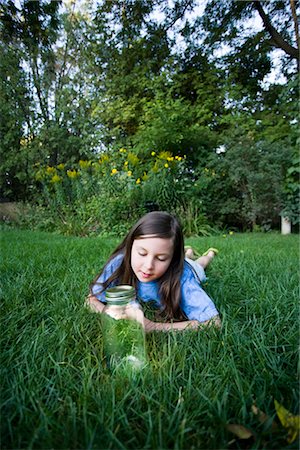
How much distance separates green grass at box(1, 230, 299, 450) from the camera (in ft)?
2.04

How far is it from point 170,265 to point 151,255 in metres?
0.21

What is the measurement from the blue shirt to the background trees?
2.38 meters

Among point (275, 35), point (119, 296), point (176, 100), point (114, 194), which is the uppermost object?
point (176, 100)

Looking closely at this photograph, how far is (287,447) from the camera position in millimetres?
594

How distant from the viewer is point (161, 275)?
1.35m

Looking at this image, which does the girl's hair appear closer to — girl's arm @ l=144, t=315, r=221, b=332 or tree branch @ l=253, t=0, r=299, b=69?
girl's arm @ l=144, t=315, r=221, b=332

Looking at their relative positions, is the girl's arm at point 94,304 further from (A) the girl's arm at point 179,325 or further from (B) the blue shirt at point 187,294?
(A) the girl's arm at point 179,325

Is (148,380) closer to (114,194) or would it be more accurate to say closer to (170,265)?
(170,265)

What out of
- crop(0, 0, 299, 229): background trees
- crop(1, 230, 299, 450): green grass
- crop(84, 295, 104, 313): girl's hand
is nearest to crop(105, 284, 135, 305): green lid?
crop(1, 230, 299, 450): green grass

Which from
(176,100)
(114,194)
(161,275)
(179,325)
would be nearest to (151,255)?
(161,275)

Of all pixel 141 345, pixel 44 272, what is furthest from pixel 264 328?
pixel 44 272

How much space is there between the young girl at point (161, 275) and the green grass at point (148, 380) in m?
0.10

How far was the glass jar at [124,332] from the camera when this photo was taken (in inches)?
34.1

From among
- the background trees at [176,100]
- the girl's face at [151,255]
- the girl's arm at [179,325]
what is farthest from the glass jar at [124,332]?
the background trees at [176,100]
